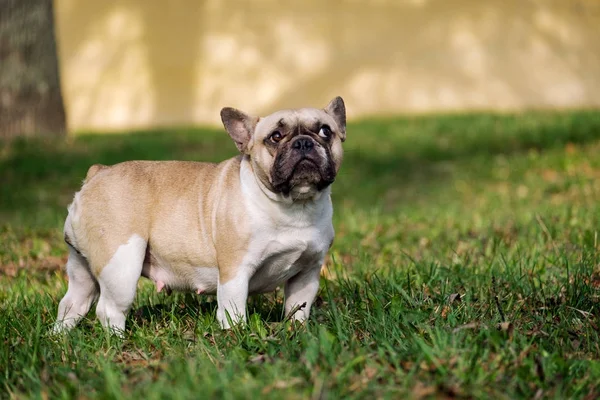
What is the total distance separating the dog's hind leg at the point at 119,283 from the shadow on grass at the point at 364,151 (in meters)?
4.78

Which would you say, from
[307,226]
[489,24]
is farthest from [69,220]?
[489,24]

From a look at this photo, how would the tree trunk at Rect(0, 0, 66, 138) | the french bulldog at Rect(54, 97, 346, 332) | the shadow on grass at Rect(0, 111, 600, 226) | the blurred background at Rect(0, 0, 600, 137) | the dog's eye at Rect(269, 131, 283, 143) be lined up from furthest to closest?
the blurred background at Rect(0, 0, 600, 137) < the tree trunk at Rect(0, 0, 66, 138) < the shadow on grass at Rect(0, 111, 600, 226) < the dog's eye at Rect(269, 131, 283, 143) < the french bulldog at Rect(54, 97, 346, 332)

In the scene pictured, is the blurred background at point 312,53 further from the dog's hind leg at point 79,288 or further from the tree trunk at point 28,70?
the dog's hind leg at point 79,288

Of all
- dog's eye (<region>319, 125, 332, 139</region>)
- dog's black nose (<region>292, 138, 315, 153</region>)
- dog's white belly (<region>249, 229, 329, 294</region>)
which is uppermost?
dog's eye (<region>319, 125, 332, 139</region>)

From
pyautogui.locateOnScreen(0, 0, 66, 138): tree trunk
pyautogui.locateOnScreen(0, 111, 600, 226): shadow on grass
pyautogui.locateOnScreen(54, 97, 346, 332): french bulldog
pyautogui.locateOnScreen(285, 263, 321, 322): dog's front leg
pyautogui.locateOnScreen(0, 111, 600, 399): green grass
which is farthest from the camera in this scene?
pyautogui.locateOnScreen(0, 0, 66, 138): tree trunk

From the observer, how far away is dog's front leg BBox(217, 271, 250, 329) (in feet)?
13.1

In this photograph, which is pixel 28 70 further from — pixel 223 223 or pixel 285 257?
pixel 285 257

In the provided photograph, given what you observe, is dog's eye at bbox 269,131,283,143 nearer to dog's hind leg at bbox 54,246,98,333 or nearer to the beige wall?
dog's hind leg at bbox 54,246,98,333

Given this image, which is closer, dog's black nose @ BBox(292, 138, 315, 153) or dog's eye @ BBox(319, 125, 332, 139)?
dog's black nose @ BBox(292, 138, 315, 153)

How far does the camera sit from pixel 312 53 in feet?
53.9

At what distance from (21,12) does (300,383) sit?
9649mm

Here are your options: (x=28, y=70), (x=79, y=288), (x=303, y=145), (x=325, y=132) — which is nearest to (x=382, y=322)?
(x=303, y=145)

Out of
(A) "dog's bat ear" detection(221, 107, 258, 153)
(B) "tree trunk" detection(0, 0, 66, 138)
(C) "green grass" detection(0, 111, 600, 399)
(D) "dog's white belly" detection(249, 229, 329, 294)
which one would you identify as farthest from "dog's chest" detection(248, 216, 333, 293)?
(B) "tree trunk" detection(0, 0, 66, 138)

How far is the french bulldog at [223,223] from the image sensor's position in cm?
410
